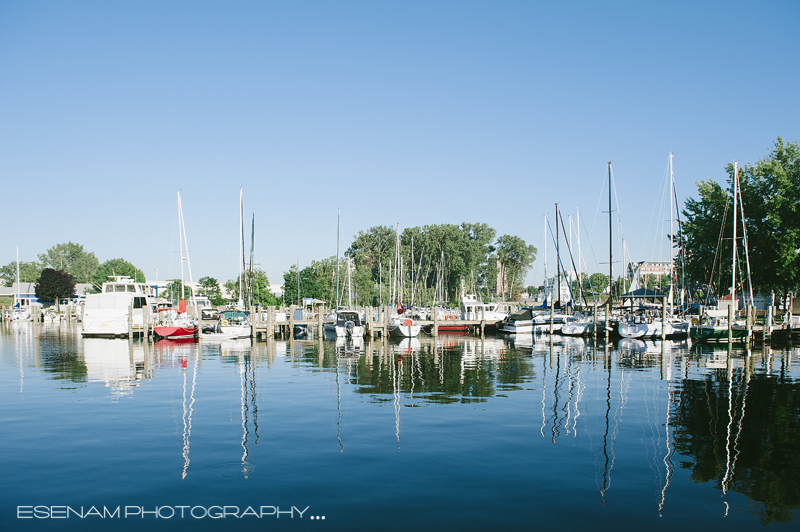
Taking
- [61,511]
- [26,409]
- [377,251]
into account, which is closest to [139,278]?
[377,251]

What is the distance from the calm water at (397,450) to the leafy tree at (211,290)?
104m

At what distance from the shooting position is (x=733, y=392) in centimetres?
2177

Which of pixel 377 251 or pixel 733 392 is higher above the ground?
pixel 377 251

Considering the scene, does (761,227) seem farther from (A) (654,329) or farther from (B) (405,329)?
(B) (405,329)

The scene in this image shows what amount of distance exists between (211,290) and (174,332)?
88819mm

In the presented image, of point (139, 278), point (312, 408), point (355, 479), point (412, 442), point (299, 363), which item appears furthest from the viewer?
point (139, 278)

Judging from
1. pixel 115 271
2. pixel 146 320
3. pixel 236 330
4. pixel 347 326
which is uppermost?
pixel 115 271

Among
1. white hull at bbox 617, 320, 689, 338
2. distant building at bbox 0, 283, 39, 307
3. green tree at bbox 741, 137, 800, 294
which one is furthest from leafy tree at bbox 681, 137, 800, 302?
distant building at bbox 0, 283, 39, 307

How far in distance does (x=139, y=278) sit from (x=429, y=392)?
143 m

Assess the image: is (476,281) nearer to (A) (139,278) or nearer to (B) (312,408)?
(A) (139,278)

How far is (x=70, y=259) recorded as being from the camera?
7175 inches

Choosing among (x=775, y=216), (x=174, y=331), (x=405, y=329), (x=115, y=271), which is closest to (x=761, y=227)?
(x=775, y=216)

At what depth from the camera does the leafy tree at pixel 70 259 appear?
573 feet

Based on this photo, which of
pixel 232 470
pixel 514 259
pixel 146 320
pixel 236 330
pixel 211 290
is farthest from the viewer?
pixel 514 259
